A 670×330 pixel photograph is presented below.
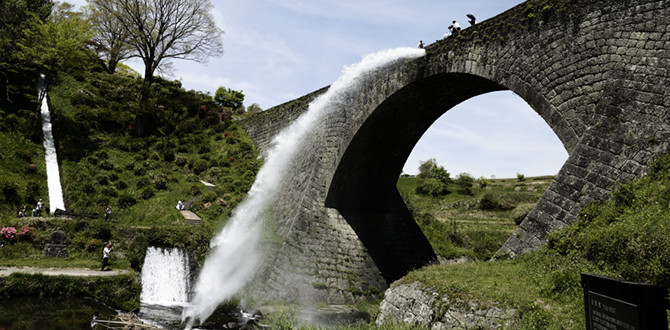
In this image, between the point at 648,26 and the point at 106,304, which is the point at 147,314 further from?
the point at 648,26

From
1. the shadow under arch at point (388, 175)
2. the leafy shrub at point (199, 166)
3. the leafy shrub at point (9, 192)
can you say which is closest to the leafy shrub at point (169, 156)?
the leafy shrub at point (199, 166)

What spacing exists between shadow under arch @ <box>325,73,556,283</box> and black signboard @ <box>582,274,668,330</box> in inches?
528

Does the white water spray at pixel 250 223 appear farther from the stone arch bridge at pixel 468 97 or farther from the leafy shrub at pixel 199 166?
the leafy shrub at pixel 199 166

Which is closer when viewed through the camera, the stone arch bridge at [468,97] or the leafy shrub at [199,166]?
the stone arch bridge at [468,97]

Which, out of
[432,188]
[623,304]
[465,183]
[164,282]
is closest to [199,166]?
[164,282]

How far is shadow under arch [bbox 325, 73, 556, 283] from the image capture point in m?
18.6

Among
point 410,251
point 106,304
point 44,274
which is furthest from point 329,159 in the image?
point 44,274

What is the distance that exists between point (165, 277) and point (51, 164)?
636 inches

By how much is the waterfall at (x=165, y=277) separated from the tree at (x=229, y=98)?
39934 mm

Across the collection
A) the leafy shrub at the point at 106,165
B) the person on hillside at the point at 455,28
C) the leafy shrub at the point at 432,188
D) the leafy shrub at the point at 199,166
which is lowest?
the leafy shrub at the point at 106,165

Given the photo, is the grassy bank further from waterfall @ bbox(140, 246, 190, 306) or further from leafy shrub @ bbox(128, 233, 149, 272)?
leafy shrub @ bbox(128, 233, 149, 272)

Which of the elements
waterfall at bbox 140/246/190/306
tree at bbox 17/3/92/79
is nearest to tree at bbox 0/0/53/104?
tree at bbox 17/3/92/79

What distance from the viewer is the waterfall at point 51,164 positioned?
85.4 feet

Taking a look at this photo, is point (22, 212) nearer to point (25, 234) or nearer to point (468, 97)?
point (25, 234)
